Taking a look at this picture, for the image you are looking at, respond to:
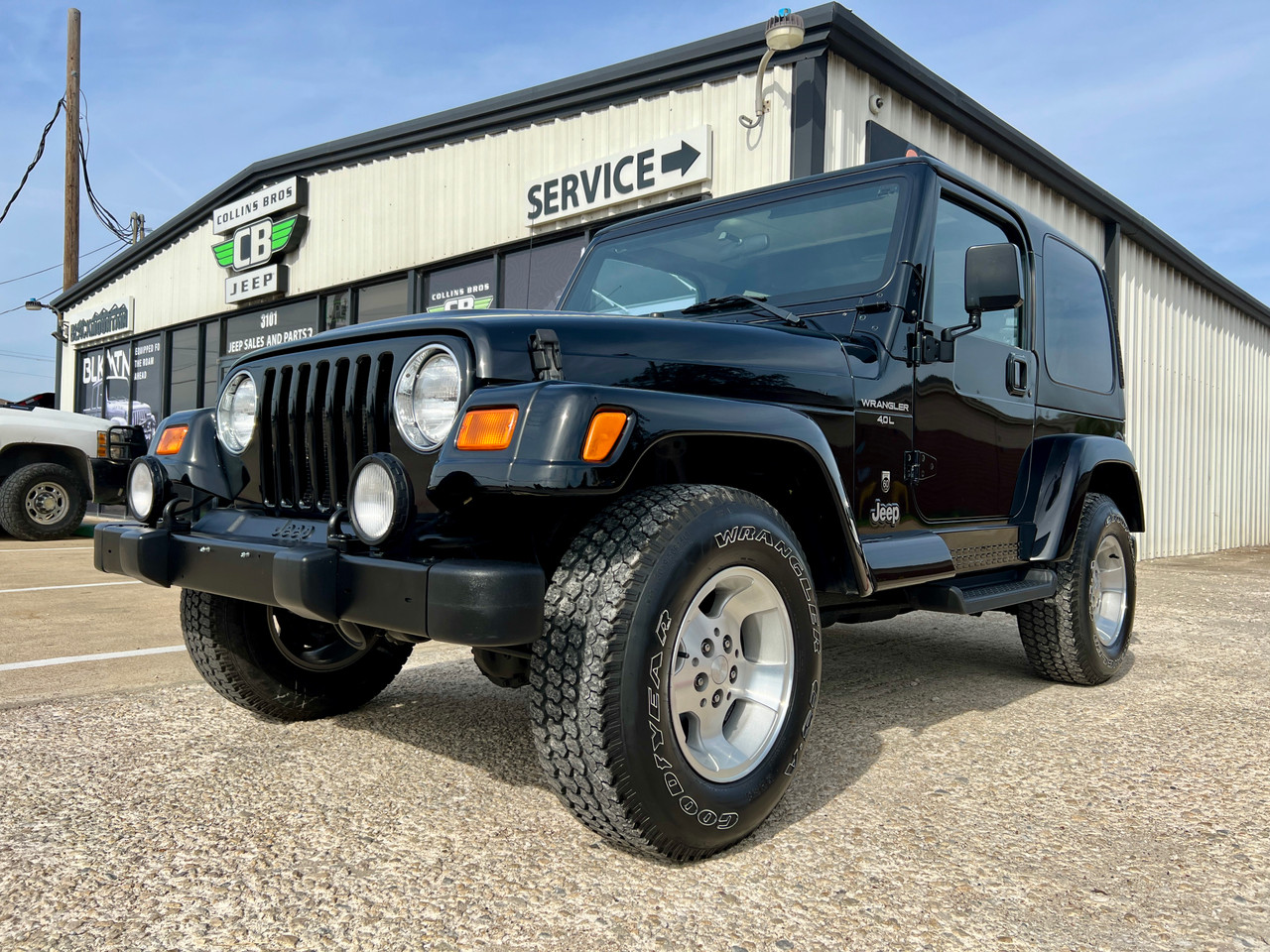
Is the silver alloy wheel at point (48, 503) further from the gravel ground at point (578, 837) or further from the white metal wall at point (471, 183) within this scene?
the gravel ground at point (578, 837)

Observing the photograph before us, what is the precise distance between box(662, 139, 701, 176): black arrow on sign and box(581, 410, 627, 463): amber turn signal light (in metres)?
6.38

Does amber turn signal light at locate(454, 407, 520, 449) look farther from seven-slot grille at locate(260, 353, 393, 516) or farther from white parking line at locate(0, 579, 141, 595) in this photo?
white parking line at locate(0, 579, 141, 595)

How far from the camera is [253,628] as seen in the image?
10.00ft

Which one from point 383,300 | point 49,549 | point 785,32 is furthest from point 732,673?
point 383,300

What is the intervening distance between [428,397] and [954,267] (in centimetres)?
212

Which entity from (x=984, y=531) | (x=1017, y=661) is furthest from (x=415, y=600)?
(x=1017, y=661)

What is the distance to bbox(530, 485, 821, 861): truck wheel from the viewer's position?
1957mm

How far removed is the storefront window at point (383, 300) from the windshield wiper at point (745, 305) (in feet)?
27.6

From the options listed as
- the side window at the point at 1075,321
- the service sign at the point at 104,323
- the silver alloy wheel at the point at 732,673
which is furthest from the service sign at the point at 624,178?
the service sign at the point at 104,323

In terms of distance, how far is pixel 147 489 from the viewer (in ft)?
8.61

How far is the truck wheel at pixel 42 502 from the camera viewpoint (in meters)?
9.64

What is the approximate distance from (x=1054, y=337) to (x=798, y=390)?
207cm

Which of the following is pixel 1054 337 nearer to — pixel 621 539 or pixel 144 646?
pixel 621 539

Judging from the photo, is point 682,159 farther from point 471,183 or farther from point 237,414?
point 237,414
